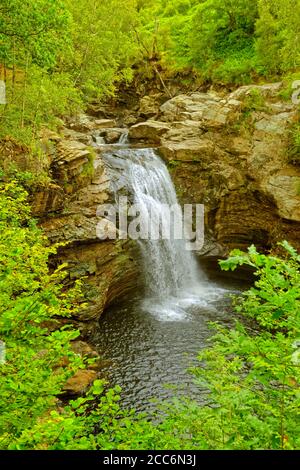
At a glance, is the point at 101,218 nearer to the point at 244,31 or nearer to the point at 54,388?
the point at 54,388

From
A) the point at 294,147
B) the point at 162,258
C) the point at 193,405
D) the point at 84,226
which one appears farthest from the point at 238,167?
the point at 193,405

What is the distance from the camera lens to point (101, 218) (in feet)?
50.9

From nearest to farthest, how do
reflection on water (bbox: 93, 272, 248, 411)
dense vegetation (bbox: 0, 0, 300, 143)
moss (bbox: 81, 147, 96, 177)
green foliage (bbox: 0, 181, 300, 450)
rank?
green foliage (bbox: 0, 181, 300, 450) → dense vegetation (bbox: 0, 0, 300, 143) → reflection on water (bbox: 93, 272, 248, 411) → moss (bbox: 81, 147, 96, 177)

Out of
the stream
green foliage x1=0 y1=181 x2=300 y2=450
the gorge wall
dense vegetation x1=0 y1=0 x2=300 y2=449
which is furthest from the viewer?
the gorge wall

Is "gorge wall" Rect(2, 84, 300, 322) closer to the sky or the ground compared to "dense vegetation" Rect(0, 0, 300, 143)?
closer to the ground

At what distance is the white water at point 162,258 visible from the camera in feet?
56.1

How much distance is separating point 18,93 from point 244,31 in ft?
73.9

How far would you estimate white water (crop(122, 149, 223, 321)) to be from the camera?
17.1 meters

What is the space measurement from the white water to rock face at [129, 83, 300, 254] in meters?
1.15

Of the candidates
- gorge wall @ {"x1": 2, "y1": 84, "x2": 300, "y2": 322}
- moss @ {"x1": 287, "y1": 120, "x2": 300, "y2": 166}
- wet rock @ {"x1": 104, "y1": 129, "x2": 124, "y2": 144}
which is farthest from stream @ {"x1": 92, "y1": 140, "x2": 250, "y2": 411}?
moss @ {"x1": 287, "y1": 120, "x2": 300, "y2": 166}

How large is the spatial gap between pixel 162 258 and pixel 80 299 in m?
5.18

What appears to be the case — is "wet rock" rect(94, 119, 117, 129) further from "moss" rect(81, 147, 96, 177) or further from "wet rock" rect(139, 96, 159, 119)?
"moss" rect(81, 147, 96, 177)
